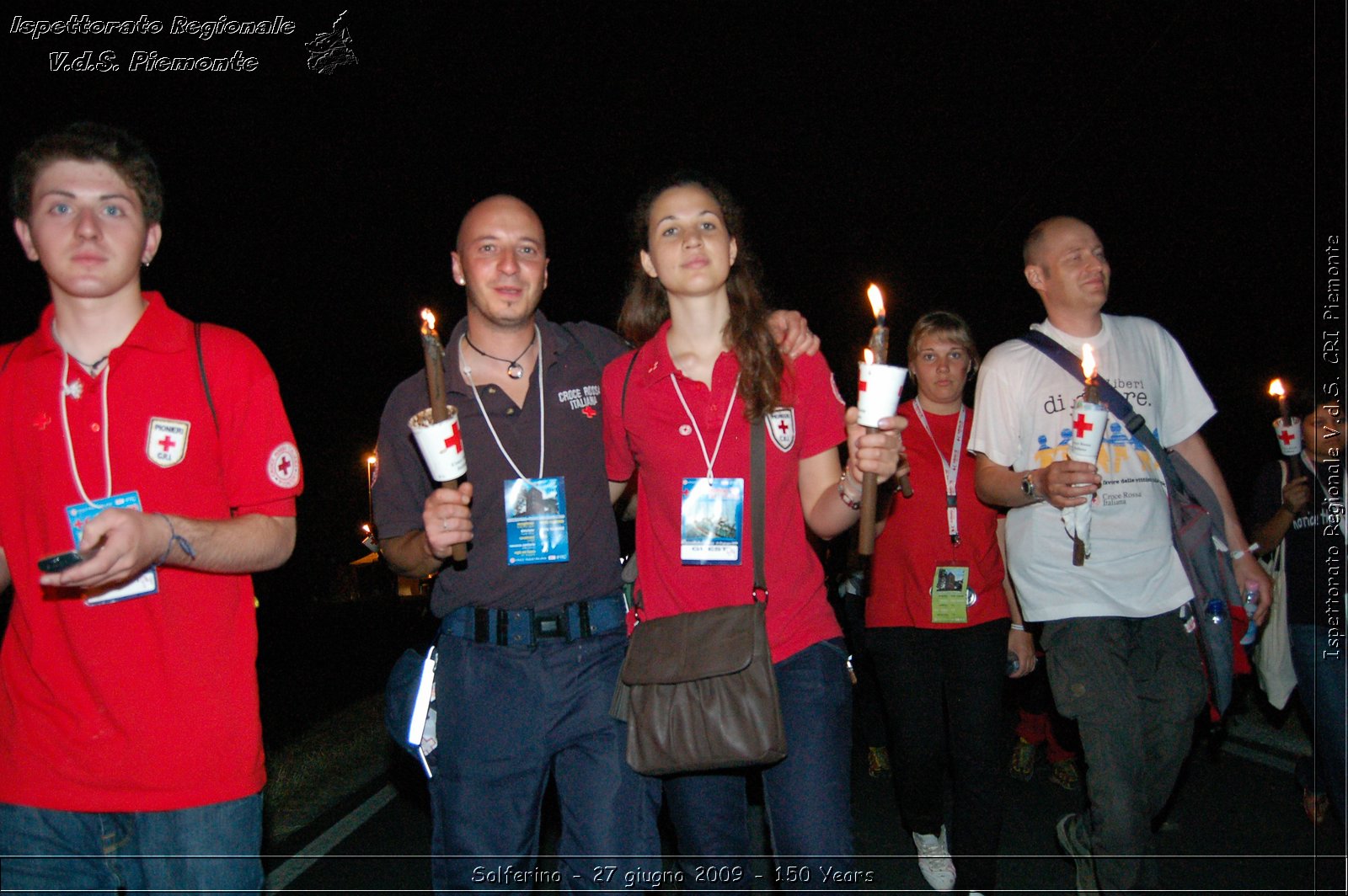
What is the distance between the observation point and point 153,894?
2.50 metres

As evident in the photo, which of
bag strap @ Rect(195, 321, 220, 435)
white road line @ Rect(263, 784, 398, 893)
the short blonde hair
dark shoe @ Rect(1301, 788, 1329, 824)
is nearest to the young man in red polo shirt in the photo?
bag strap @ Rect(195, 321, 220, 435)

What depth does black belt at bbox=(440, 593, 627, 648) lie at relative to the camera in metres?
3.38

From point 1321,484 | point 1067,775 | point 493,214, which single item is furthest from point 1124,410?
point 1067,775

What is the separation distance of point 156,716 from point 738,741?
1673 mm

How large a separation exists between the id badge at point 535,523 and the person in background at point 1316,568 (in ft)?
11.9

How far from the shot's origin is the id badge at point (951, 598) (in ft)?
15.8

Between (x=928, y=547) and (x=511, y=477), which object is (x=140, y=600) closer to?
(x=511, y=477)

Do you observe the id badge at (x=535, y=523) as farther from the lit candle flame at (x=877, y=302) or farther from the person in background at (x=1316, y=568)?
the person in background at (x=1316, y=568)

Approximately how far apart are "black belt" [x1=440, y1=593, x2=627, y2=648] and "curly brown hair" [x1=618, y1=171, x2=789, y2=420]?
0.94 m

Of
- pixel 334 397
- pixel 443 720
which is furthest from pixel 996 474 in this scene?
pixel 334 397

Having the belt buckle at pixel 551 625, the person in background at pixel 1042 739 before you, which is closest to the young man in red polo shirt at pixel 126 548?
the belt buckle at pixel 551 625

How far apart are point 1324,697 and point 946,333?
101 inches

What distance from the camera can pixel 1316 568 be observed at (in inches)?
183

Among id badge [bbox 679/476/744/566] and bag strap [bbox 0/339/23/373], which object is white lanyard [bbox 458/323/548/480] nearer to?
id badge [bbox 679/476/744/566]
